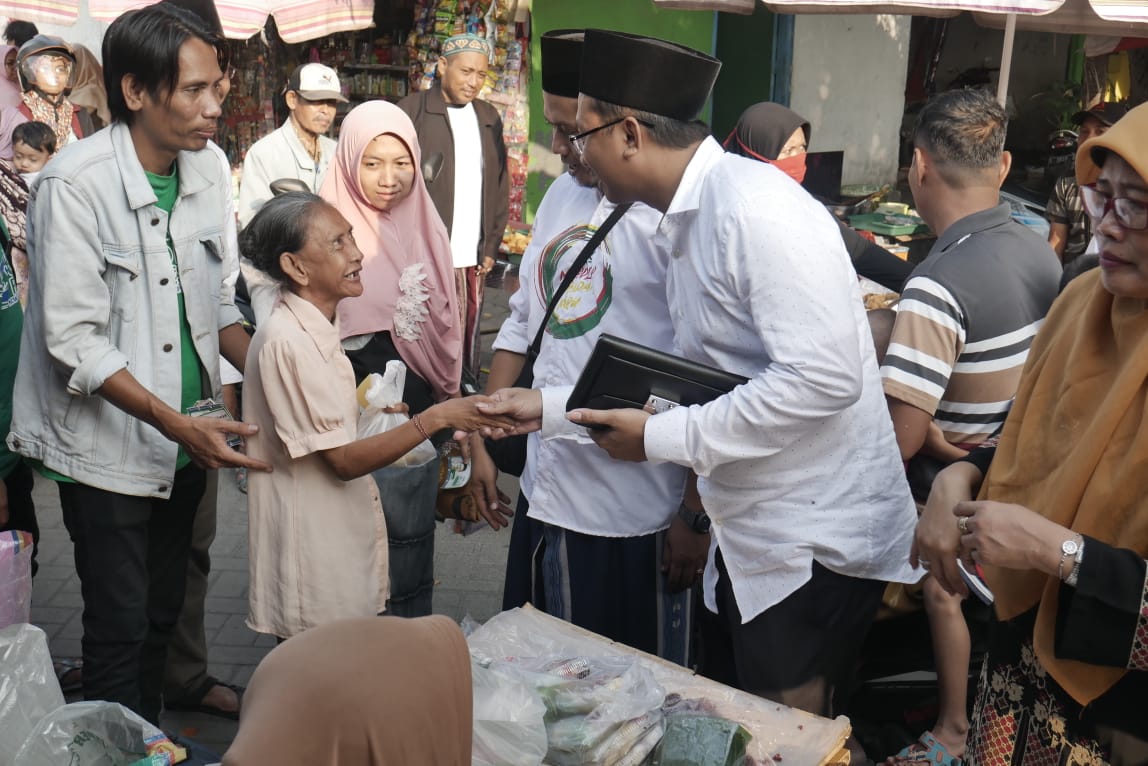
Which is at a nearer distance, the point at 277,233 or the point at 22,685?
the point at 22,685

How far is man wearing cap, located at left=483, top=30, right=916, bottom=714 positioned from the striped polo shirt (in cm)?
42

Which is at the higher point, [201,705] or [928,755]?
[928,755]

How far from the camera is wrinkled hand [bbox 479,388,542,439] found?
266cm

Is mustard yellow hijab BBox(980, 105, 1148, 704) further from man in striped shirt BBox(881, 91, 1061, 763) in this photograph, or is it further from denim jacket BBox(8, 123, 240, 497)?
denim jacket BBox(8, 123, 240, 497)

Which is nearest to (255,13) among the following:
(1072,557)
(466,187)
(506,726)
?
(466,187)

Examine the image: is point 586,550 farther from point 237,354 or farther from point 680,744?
point 237,354

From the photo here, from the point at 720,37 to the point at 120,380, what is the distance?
331 inches

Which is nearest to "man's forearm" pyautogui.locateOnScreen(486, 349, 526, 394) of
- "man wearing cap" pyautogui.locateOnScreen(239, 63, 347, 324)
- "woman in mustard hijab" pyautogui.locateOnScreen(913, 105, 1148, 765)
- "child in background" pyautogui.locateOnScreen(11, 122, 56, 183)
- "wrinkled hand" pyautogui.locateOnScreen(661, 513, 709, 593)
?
"wrinkled hand" pyautogui.locateOnScreen(661, 513, 709, 593)

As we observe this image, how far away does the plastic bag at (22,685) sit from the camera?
2160 millimetres

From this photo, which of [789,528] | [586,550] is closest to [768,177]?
[789,528]

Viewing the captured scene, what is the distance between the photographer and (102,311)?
2766 millimetres

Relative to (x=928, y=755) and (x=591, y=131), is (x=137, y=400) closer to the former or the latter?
(x=591, y=131)

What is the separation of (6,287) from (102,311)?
78 cm

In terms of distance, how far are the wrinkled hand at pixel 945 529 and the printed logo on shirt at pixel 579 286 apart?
1.01 m
